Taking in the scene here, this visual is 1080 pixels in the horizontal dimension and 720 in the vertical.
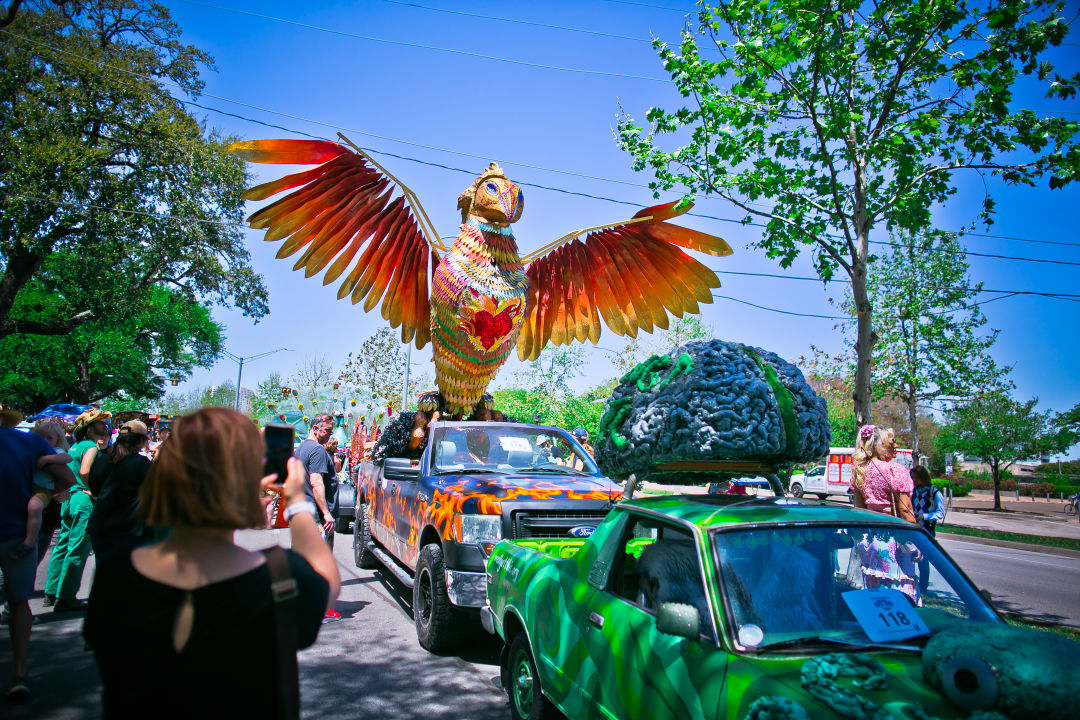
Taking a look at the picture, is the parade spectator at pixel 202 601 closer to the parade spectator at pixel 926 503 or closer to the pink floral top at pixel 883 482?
the pink floral top at pixel 883 482

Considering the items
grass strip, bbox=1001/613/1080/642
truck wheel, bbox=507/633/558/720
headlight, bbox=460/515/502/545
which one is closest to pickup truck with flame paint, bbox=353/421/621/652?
headlight, bbox=460/515/502/545

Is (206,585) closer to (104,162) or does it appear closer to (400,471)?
(400,471)

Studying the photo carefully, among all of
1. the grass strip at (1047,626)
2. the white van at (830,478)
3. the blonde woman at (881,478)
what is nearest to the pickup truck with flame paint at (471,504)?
the blonde woman at (881,478)

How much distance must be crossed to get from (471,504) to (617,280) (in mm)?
3828

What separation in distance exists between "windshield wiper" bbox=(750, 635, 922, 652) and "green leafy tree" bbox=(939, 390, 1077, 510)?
28603 millimetres

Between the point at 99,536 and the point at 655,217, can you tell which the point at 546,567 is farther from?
the point at 655,217

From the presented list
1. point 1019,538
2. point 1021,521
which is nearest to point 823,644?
point 1019,538

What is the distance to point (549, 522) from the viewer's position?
16.3 ft

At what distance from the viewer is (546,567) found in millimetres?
3600

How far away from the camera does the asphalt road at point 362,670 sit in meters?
4.06

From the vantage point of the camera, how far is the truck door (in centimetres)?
236

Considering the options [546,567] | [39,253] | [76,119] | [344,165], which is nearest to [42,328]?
[39,253]

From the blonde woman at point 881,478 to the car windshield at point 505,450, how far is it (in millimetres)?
2314

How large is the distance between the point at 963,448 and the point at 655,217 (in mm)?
27531
